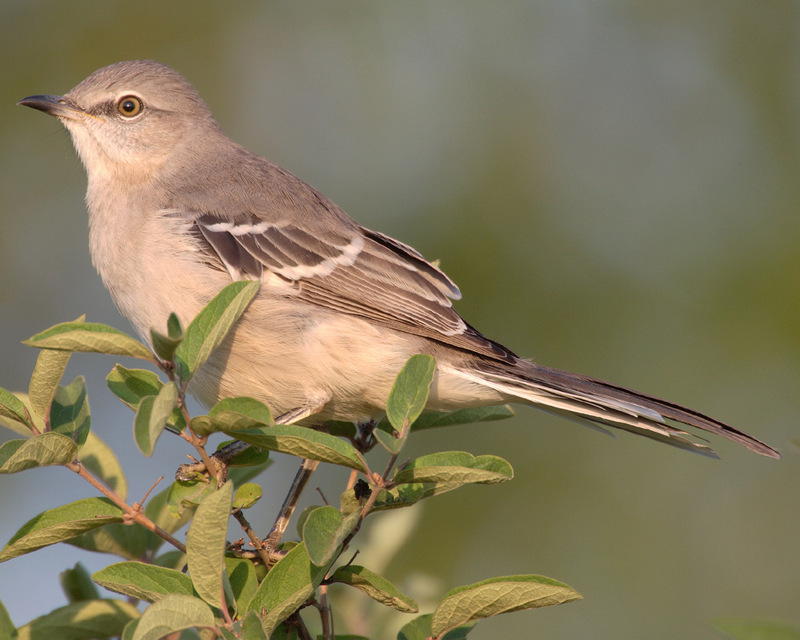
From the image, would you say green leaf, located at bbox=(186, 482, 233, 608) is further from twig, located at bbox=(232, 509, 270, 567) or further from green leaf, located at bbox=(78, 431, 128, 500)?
green leaf, located at bbox=(78, 431, 128, 500)

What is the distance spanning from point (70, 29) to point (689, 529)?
5793 mm

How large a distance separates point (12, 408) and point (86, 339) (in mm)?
490

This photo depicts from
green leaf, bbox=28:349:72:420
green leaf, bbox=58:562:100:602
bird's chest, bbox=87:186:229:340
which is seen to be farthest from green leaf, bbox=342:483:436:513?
bird's chest, bbox=87:186:229:340

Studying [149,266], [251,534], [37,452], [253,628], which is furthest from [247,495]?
[149,266]

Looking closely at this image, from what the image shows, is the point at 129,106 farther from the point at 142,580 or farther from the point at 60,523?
the point at 142,580

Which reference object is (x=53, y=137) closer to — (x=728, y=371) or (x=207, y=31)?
(x=207, y=31)

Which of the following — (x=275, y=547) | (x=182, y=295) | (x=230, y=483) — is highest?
(x=182, y=295)

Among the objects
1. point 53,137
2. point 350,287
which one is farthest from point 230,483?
point 53,137

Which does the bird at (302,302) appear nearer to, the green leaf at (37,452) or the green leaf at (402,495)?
the green leaf at (402,495)

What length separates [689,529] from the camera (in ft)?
18.6

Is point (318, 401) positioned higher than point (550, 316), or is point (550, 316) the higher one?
point (550, 316)

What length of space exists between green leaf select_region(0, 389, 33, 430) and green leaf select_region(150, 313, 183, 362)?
0.49 meters

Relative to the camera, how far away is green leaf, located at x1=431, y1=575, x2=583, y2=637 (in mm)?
2436

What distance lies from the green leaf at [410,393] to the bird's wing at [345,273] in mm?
1285
